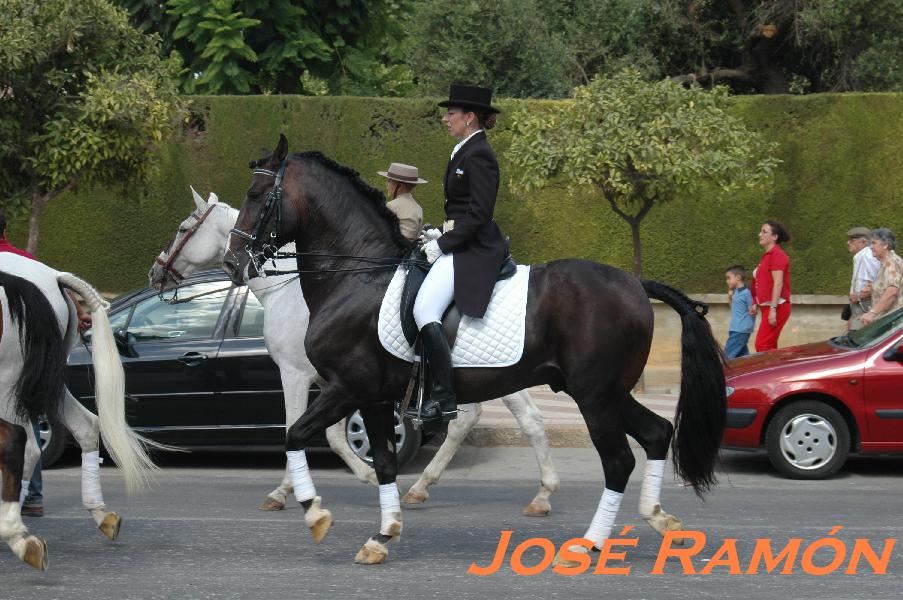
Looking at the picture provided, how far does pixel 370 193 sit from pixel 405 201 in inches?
91.2

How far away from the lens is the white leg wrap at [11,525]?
6.88 meters

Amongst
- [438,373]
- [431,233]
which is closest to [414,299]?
[438,373]

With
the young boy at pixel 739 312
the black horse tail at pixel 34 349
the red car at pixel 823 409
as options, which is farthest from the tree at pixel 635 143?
the black horse tail at pixel 34 349

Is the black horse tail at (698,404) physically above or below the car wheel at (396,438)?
above

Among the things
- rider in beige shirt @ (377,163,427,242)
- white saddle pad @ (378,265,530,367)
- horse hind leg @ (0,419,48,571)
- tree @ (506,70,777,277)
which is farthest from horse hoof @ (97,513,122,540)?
tree @ (506,70,777,277)

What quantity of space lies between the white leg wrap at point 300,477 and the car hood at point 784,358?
4.59 m

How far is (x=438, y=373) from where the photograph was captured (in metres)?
7.40

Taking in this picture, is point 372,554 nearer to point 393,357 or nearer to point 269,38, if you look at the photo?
point 393,357

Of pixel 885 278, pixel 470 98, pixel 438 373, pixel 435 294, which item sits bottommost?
pixel 438 373

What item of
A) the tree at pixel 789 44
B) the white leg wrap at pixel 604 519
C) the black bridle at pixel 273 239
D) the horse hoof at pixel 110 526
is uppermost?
the tree at pixel 789 44

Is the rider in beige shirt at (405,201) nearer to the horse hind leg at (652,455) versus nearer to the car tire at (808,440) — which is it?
the horse hind leg at (652,455)

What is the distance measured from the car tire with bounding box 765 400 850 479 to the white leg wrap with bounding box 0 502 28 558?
6.25 m

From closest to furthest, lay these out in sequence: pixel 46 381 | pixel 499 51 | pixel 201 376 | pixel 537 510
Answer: pixel 46 381 → pixel 537 510 → pixel 201 376 → pixel 499 51

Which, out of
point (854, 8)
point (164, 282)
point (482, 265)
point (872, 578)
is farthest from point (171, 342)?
point (854, 8)
